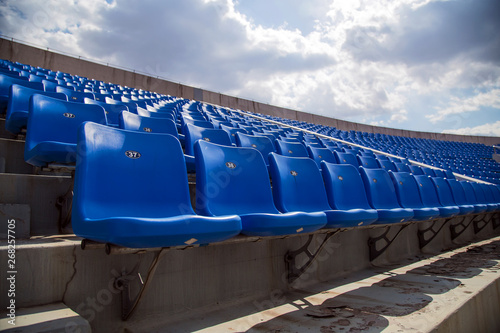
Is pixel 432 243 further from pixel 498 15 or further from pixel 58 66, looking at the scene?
pixel 498 15

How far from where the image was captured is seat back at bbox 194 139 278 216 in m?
1.23

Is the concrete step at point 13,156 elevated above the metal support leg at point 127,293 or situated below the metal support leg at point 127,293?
above

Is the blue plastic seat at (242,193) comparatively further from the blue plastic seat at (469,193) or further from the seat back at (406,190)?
the blue plastic seat at (469,193)

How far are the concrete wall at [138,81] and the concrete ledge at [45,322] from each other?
933cm

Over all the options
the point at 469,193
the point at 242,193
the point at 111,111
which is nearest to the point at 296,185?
the point at 242,193

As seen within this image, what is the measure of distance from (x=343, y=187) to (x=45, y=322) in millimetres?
1527

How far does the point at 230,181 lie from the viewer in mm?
1366

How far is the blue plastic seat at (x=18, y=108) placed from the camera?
1.73m

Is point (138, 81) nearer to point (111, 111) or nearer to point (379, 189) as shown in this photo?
point (111, 111)

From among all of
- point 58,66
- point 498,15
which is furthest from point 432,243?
point 498,15

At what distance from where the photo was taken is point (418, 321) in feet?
3.57

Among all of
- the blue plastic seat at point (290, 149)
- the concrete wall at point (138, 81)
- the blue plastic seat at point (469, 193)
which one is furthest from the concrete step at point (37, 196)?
the concrete wall at point (138, 81)

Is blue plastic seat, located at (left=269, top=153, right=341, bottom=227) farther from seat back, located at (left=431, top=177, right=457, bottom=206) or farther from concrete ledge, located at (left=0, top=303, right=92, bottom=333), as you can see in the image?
seat back, located at (left=431, top=177, right=457, bottom=206)

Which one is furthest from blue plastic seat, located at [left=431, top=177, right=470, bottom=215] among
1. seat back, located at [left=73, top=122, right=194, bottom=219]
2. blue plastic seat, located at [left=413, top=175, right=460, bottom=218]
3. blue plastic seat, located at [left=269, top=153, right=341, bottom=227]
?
seat back, located at [left=73, top=122, right=194, bottom=219]
